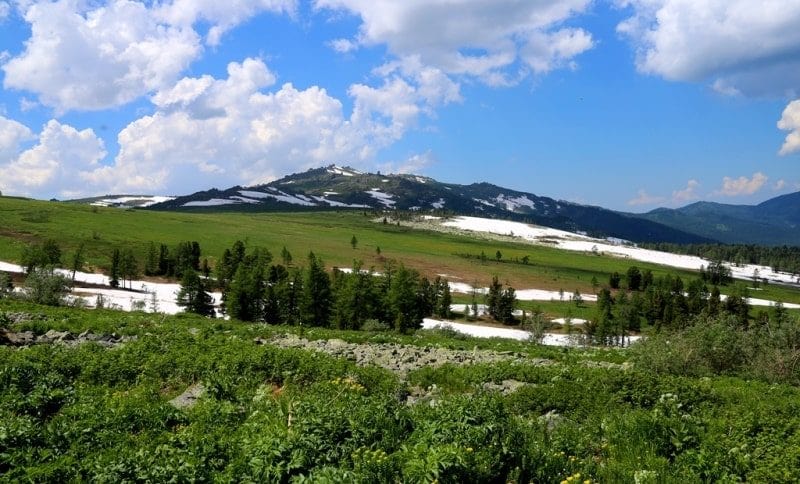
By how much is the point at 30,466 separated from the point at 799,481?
14.8m

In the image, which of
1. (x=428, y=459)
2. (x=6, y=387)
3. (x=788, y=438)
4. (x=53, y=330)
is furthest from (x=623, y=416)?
(x=53, y=330)

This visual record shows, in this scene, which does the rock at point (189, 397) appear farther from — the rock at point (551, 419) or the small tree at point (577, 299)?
the small tree at point (577, 299)

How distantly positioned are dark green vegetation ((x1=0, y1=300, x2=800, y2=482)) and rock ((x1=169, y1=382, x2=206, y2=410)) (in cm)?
40

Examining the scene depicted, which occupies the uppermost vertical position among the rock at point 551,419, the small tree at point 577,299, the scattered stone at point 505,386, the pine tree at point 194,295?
the rock at point 551,419

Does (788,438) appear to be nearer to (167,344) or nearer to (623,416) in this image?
(623,416)

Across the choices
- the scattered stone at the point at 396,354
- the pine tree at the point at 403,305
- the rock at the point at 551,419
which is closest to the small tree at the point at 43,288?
the scattered stone at the point at 396,354

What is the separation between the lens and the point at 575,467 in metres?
10.4

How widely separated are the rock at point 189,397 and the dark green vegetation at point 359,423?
40 centimetres

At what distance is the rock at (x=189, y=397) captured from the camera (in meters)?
15.4

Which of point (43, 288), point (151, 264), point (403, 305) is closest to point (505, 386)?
point (43, 288)

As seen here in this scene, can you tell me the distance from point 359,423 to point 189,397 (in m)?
7.96

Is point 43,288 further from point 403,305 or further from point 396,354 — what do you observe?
point 396,354

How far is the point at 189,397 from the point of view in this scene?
1603cm

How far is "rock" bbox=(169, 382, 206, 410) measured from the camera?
15.4m
